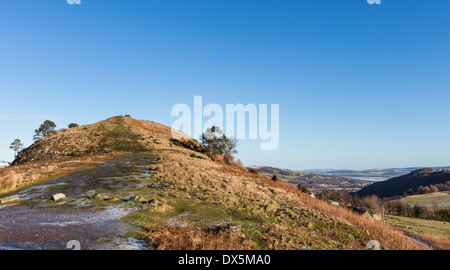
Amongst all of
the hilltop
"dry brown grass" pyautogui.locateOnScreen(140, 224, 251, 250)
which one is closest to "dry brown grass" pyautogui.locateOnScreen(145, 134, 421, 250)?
the hilltop

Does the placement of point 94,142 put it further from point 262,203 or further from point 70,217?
point 262,203

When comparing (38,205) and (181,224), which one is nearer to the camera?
(181,224)

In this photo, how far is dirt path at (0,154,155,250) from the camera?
8821mm

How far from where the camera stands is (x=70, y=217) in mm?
12023

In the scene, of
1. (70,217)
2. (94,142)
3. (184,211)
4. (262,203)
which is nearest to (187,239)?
(184,211)

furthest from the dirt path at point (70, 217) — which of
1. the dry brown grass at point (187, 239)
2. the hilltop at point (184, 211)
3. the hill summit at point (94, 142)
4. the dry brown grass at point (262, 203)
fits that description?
the hill summit at point (94, 142)

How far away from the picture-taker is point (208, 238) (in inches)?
388

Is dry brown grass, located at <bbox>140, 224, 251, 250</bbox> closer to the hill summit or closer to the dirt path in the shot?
the dirt path

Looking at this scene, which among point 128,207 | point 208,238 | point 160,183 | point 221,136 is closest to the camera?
point 208,238

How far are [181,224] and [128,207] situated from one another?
4.58 meters

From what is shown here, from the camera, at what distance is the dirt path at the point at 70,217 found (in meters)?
8.82
